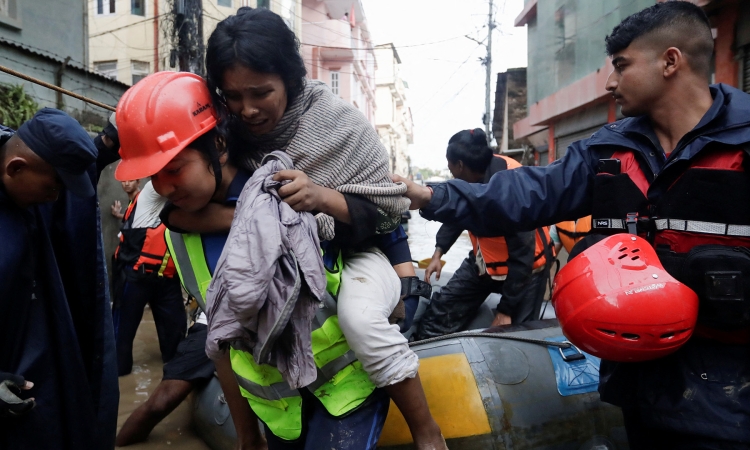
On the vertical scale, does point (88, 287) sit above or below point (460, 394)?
above

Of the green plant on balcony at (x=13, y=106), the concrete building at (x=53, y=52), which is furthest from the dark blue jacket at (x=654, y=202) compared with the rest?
the concrete building at (x=53, y=52)

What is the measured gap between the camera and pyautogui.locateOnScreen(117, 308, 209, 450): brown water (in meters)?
3.39

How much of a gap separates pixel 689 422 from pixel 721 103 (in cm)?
93

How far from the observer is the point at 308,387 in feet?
5.46

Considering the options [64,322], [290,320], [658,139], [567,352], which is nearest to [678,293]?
[658,139]

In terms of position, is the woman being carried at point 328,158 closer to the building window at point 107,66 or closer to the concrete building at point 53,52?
the concrete building at point 53,52

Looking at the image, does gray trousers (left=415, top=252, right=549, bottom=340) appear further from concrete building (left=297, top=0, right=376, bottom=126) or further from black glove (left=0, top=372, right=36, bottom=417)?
concrete building (left=297, top=0, right=376, bottom=126)

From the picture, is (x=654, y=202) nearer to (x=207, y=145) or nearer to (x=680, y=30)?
(x=680, y=30)

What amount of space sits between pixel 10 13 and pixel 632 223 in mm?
9220

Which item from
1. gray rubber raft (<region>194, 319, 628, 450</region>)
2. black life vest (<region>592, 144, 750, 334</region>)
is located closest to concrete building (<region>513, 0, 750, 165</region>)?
gray rubber raft (<region>194, 319, 628, 450</region>)

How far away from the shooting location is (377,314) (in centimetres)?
159

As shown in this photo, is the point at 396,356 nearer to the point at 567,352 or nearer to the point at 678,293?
the point at 678,293

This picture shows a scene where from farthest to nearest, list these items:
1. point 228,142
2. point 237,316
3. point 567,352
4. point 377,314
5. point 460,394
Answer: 1. point 567,352
2. point 460,394
3. point 228,142
4. point 377,314
5. point 237,316

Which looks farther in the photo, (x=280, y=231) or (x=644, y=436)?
(x=644, y=436)
